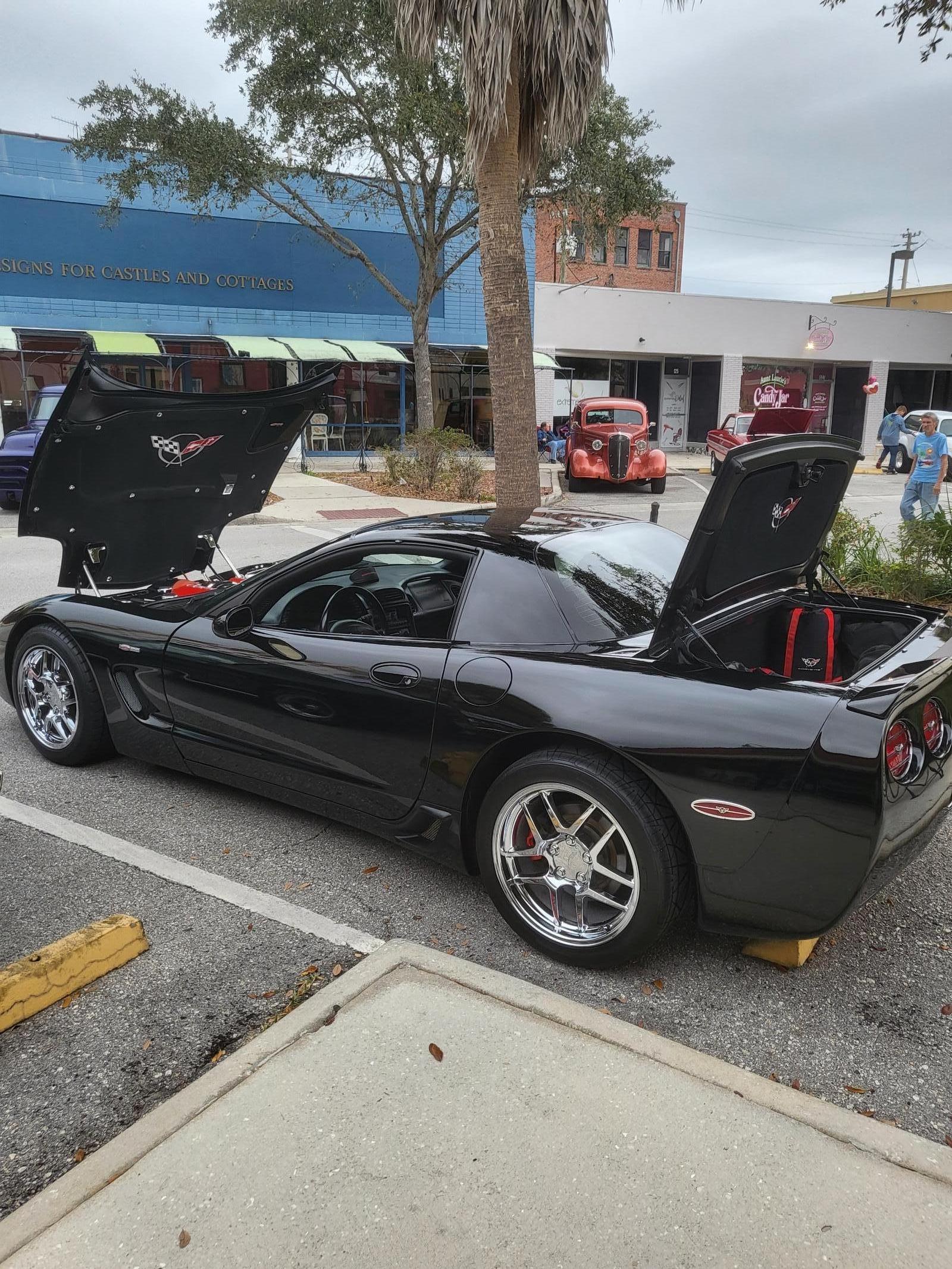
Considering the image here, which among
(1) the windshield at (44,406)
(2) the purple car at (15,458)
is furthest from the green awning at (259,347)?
(2) the purple car at (15,458)

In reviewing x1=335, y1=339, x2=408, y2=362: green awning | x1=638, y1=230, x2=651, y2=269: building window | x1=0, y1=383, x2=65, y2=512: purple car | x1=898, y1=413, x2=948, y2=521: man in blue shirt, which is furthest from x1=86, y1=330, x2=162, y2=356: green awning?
x1=638, y1=230, x2=651, y2=269: building window

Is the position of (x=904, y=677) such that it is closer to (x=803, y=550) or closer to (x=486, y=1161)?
(x=803, y=550)

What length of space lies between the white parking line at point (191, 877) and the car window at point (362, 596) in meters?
1.01

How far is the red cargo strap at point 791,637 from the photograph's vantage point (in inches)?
146

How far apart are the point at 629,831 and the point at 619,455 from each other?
720 inches

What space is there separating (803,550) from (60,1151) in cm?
320

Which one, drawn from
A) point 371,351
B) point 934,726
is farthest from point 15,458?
point 934,726

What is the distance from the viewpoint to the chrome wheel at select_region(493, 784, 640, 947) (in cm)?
287

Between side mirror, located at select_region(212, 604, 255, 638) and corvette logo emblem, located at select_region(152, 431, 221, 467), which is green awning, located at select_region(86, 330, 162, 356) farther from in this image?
side mirror, located at select_region(212, 604, 255, 638)

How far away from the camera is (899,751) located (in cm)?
262

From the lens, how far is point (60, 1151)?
88.9 inches

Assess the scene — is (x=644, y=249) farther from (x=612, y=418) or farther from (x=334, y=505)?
(x=334, y=505)

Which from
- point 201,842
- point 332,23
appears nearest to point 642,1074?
point 201,842

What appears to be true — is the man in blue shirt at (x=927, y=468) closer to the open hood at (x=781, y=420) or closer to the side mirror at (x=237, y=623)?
the open hood at (x=781, y=420)
